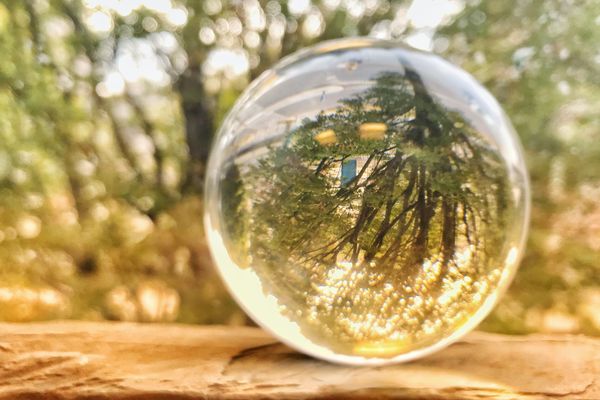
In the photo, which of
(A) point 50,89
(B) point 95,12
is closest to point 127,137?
(A) point 50,89

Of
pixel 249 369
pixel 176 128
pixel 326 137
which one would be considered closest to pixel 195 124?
pixel 176 128

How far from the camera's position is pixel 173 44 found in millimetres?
3047

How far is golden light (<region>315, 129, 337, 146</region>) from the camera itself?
4.80ft

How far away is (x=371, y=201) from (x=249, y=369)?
69 cm

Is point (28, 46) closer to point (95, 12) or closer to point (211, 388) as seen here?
point (95, 12)

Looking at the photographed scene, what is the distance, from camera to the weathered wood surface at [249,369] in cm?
164

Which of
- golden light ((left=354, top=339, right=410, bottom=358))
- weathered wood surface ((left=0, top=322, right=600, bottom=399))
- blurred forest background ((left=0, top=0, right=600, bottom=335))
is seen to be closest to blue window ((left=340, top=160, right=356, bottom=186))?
golden light ((left=354, top=339, right=410, bottom=358))

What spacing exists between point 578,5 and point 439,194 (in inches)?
73.4

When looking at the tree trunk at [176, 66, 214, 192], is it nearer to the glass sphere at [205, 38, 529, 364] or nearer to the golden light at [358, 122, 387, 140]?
the glass sphere at [205, 38, 529, 364]

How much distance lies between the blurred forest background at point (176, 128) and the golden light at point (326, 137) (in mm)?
1599

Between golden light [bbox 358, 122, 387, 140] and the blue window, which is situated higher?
golden light [bbox 358, 122, 387, 140]

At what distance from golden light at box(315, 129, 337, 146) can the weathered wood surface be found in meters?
0.67

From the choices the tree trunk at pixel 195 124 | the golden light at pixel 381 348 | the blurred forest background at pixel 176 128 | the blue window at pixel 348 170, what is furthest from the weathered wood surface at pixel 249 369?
the tree trunk at pixel 195 124

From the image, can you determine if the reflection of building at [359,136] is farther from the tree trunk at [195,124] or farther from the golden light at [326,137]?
the tree trunk at [195,124]
